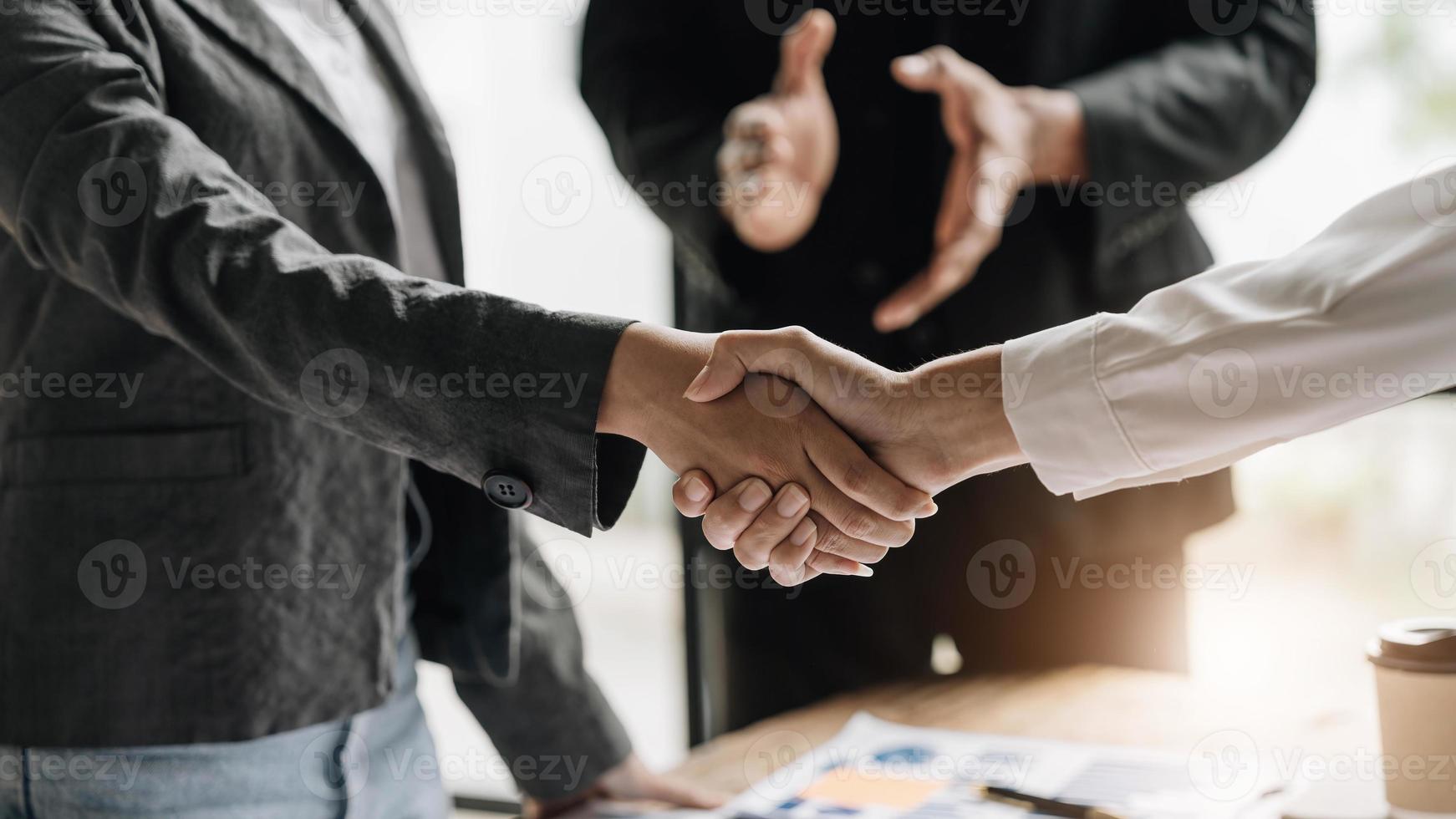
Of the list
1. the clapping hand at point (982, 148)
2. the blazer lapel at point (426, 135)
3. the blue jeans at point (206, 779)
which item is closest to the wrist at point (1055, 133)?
Result: the clapping hand at point (982, 148)

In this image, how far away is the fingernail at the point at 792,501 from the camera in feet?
3.20

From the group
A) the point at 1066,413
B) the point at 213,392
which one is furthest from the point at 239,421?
the point at 1066,413

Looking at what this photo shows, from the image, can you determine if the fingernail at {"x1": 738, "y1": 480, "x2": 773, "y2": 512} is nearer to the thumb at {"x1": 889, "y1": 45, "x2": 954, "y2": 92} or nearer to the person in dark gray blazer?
the person in dark gray blazer

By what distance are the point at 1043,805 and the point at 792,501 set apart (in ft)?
1.12

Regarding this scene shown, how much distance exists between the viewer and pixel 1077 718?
4.17ft

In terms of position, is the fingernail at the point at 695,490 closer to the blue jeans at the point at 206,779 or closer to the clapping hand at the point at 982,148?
the blue jeans at the point at 206,779

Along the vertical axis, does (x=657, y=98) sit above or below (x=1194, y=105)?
above

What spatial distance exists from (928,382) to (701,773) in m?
0.51

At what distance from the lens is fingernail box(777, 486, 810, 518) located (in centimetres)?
98

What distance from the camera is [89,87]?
884 millimetres

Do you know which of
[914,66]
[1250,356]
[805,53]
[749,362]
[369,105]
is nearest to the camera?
[1250,356]

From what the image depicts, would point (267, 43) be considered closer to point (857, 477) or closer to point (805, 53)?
point (857, 477)

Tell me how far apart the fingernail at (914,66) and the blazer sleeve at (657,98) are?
13.4 inches

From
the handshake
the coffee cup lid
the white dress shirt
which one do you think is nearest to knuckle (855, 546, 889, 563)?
the handshake
